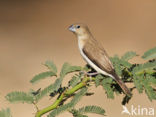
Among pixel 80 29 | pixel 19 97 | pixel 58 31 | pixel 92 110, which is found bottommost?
pixel 92 110

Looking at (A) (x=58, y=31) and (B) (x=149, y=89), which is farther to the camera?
(A) (x=58, y=31)

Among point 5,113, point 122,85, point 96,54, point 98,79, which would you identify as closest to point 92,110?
point 122,85

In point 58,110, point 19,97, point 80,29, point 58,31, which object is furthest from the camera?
point 58,31

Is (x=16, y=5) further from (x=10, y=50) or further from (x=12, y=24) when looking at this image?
(x=10, y=50)

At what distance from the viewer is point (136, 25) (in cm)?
1078

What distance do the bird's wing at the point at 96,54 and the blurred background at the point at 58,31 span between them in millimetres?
4493

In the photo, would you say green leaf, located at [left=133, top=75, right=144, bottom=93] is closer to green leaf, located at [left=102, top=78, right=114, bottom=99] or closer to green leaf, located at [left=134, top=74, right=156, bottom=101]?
green leaf, located at [left=134, top=74, right=156, bottom=101]

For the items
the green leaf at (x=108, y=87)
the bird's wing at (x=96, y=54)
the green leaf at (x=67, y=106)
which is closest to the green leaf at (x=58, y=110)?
the green leaf at (x=67, y=106)

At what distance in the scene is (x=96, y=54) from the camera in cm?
369

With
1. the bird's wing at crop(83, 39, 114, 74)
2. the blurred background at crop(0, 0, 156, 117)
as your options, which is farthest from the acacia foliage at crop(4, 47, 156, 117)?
the blurred background at crop(0, 0, 156, 117)

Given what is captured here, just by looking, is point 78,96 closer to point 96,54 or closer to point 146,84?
point 146,84

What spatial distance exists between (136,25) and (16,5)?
141 inches

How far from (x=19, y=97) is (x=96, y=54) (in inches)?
63.2

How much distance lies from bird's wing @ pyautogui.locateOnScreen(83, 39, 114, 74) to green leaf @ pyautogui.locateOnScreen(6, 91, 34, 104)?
1039 mm
